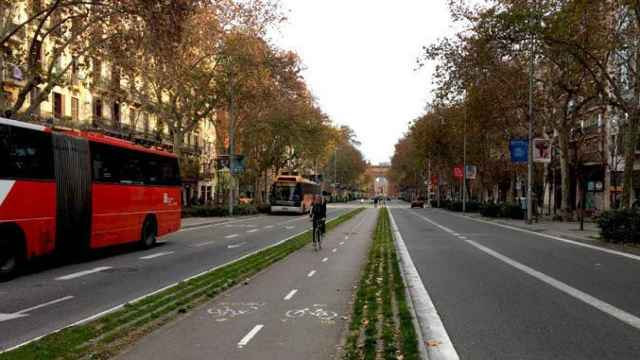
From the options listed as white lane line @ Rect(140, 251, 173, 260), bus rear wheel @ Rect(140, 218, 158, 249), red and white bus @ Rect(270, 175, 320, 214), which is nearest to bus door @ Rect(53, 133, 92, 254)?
white lane line @ Rect(140, 251, 173, 260)

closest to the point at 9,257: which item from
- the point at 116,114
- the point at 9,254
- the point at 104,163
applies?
the point at 9,254

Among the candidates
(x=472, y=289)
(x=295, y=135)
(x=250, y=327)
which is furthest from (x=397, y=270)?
(x=295, y=135)

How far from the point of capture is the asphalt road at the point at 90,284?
8209 mm

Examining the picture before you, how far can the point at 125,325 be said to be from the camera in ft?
25.0

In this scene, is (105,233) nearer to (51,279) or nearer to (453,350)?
(51,279)

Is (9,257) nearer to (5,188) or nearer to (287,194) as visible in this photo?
(5,188)

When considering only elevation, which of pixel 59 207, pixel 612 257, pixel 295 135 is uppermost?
pixel 295 135

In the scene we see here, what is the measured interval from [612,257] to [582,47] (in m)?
9.92

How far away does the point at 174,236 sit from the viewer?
2559 centimetres

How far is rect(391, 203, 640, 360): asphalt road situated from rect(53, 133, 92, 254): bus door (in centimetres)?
820

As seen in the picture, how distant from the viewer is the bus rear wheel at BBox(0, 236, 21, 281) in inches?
482

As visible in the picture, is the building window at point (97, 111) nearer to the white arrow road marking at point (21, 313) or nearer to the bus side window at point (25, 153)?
the bus side window at point (25, 153)

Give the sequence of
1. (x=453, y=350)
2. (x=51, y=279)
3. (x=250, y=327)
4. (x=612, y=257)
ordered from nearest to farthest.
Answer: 1. (x=453, y=350)
2. (x=250, y=327)
3. (x=51, y=279)
4. (x=612, y=257)

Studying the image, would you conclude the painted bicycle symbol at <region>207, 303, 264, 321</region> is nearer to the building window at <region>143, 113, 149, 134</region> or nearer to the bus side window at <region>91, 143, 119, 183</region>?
the bus side window at <region>91, 143, 119, 183</region>
